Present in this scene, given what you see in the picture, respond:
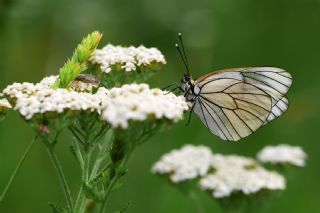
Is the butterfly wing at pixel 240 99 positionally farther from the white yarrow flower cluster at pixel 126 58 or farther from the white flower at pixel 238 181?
the white yarrow flower cluster at pixel 126 58

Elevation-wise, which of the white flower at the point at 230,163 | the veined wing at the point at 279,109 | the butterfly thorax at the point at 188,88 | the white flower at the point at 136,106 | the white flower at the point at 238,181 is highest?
the veined wing at the point at 279,109


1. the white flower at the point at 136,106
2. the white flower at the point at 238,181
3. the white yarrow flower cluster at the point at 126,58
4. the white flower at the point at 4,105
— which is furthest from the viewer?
the white flower at the point at 238,181

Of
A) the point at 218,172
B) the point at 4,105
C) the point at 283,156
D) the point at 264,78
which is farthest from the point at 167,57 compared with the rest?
the point at 4,105

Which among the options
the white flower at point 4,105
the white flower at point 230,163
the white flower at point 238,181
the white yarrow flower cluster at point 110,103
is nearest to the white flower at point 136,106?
the white yarrow flower cluster at point 110,103

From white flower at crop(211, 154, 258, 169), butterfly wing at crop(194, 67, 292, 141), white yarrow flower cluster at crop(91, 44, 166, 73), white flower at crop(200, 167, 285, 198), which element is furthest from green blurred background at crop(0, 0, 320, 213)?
white yarrow flower cluster at crop(91, 44, 166, 73)

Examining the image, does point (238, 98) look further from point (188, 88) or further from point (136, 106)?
point (136, 106)

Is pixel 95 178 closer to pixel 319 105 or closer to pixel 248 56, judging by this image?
pixel 319 105

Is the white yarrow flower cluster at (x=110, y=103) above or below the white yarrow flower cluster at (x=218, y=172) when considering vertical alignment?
below
